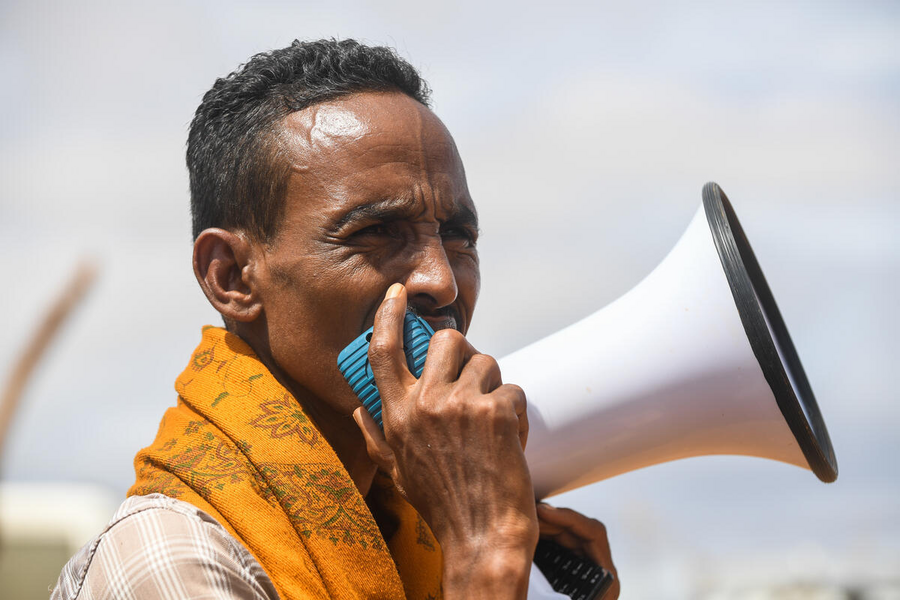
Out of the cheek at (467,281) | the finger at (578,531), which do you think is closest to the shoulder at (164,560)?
the cheek at (467,281)

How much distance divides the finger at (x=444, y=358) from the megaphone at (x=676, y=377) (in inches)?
28.4

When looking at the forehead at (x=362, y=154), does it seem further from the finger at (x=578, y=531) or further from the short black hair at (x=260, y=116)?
the finger at (x=578, y=531)

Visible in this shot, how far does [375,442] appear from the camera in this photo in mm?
2262

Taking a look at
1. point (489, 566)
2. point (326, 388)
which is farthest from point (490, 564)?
point (326, 388)

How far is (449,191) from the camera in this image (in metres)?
2.78

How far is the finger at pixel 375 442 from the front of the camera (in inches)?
88.1

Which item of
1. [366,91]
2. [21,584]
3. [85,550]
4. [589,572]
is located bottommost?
[21,584]

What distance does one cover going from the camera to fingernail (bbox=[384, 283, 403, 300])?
240 cm

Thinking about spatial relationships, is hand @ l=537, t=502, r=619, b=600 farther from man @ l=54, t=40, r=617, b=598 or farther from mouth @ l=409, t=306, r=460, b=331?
mouth @ l=409, t=306, r=460, b=331

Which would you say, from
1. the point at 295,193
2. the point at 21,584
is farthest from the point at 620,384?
the point at 21,584

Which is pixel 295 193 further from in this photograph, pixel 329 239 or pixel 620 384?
pixel 620 384

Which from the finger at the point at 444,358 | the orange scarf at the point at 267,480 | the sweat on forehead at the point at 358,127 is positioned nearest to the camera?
the finger at the point at 444,358

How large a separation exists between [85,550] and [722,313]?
5.95 ft

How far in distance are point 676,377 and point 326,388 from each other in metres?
1.04
